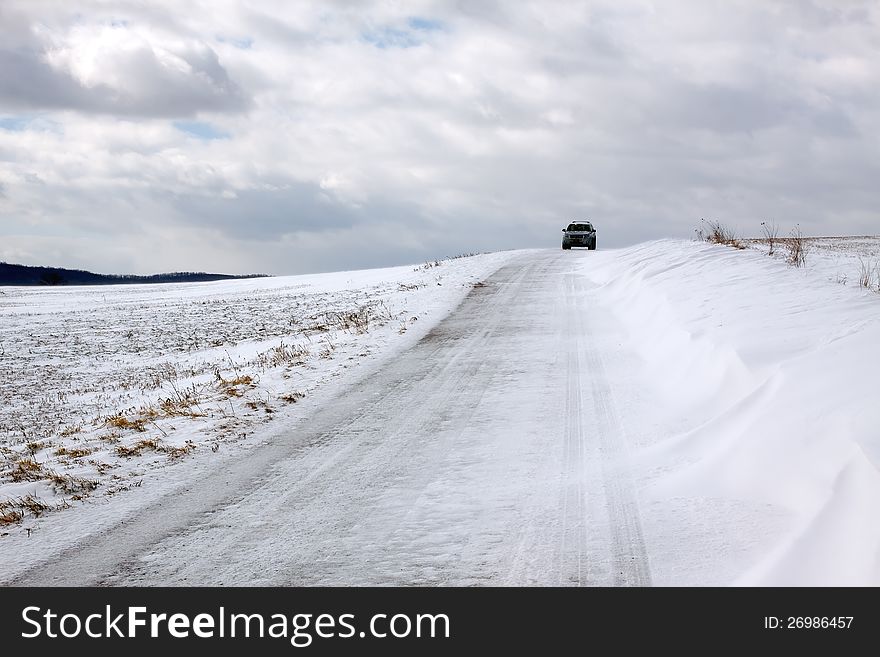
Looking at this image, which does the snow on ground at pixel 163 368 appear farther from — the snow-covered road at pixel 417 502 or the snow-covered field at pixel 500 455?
the snow-covered road at pixel 417 502

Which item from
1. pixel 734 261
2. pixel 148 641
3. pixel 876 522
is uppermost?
pixel 734 261

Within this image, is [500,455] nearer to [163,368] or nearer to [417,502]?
[417,502]

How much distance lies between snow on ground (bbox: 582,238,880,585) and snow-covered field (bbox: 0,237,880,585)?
2 cm

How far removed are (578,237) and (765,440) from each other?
34.8 metres

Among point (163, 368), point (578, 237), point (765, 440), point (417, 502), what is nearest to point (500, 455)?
point (417, 502)

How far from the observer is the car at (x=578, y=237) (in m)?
40.0

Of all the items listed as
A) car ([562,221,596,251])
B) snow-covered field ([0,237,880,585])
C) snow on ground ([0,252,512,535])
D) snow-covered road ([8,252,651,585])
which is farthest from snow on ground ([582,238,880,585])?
car ([562,221,596,251])

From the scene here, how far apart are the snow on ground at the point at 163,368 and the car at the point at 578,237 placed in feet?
26.4

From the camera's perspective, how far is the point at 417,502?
583 centimetres

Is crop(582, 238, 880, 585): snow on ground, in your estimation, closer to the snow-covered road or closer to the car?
the snow-covered road

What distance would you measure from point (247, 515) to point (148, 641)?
1.80 meters

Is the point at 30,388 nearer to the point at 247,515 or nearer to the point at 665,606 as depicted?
the point at 247,515

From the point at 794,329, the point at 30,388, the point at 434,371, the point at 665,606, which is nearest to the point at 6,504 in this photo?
the point at 665,606

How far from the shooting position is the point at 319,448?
7.56 metres
